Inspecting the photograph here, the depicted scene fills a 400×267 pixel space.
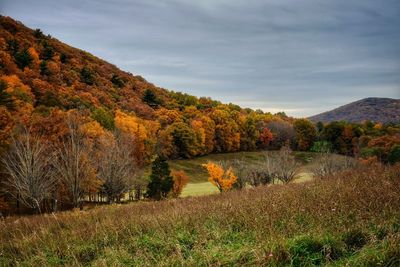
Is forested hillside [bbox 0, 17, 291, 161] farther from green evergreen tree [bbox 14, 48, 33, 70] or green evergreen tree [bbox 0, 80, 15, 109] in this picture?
green evergreen tree [bbox 0, 80, 15, 109]

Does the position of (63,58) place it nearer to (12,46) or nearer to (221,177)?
(12,46)

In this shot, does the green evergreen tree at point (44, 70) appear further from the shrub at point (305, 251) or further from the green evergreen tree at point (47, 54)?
the shrub at point (305, 251)

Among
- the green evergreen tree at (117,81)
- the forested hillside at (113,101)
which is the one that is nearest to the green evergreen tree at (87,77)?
the forested hillside at (113,101)

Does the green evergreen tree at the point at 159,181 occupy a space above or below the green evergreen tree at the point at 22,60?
below

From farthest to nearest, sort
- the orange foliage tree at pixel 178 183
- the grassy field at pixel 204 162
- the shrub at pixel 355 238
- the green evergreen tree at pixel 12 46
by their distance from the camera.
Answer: the green evergreen tree at pixel 12 46 < the grassy field at pixel 204 162 < the orange foliage tree at pixel 178 183 < the shrub at pixel 355 238

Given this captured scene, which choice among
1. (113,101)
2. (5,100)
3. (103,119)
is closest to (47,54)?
(113,101)

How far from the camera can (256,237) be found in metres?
5.76

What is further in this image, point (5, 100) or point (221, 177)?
point (221, 177)

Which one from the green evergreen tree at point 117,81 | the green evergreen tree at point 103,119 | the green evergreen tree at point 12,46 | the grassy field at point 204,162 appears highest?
the green evergreen tree at point 12,46

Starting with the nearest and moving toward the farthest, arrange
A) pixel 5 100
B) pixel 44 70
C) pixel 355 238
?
pixel 355 238
pixel 5 100
pixel 44 70

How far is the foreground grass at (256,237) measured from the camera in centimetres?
495

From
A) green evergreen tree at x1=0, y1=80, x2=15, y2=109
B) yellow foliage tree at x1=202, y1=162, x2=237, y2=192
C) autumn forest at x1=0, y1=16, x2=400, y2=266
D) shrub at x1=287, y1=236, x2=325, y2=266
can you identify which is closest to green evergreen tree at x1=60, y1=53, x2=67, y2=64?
autumn forest at x1=0, y1=16, x2=400, y2=266

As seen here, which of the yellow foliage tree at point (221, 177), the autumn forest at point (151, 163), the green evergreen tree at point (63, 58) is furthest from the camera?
the green evergreen tree at point (63, 58)

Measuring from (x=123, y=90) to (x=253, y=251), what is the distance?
12982 centimetres
